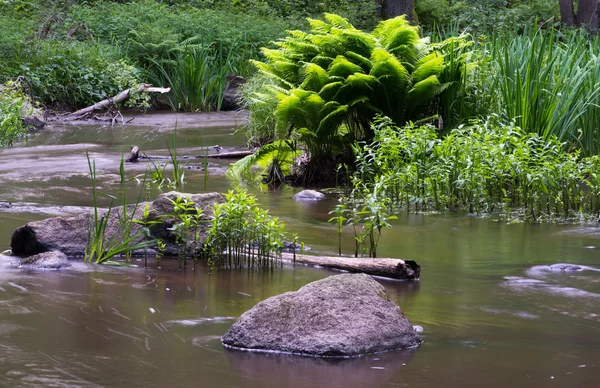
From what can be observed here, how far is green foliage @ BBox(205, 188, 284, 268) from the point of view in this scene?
5.63 metres

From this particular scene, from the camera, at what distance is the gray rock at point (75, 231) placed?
571 cm

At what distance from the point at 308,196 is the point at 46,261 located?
3.87m

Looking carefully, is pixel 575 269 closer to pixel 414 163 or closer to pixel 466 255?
pixel 466 255

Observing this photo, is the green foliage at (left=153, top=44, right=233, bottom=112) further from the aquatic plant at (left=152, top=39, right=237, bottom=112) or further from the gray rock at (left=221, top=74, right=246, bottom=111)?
the gray rock at (left=221, top=74, right=246, bottom=111)

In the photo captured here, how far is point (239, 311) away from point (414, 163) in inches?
161

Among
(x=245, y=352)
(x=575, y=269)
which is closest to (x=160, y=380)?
(x=245, y=352)

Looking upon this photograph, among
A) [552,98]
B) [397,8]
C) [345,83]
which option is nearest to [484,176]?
[552,98]

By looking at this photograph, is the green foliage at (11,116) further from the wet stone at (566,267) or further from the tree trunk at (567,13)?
the tree trunk at (567,13)

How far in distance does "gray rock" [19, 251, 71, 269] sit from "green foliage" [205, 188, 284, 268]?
3.04 ft

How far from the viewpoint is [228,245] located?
5723mm

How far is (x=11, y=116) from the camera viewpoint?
12852 mm

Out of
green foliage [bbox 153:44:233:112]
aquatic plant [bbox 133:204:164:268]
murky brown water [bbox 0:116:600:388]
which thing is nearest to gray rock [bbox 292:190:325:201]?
murky brown water [bbox 0:116:600:388]

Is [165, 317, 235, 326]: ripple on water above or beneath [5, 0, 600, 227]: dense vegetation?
beneath

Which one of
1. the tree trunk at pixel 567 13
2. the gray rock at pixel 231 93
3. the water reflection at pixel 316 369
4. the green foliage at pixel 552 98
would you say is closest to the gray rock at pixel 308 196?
the green foliage at pixel 552 98
